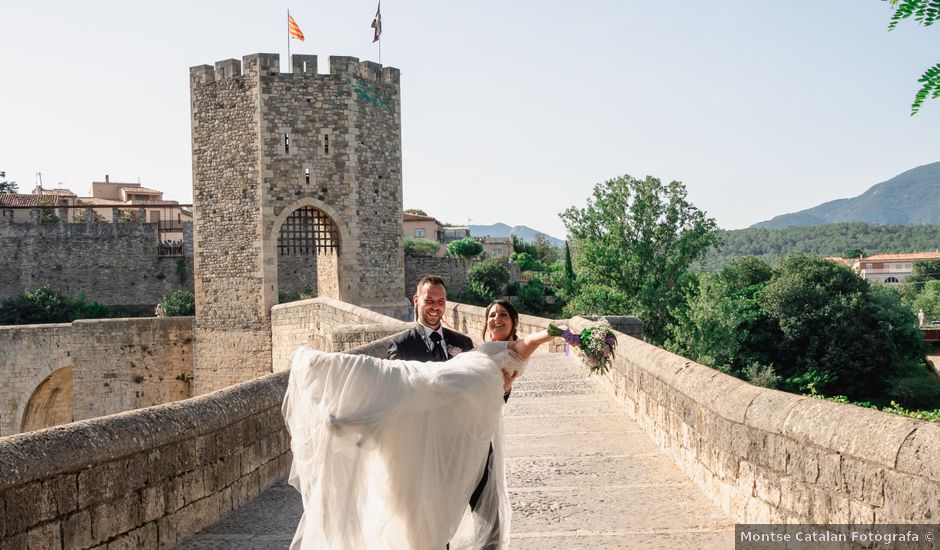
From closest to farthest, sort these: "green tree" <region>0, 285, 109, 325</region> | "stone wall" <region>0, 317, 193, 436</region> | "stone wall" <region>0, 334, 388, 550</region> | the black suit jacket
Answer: "stone wall" <region>0, 334, 388, 550</region> → the black suit jacket → "stone wall" <region>0, 317, 193, 436</region> → "green tree" <region>0, 285, 109, 325</region>

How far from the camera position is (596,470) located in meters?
6.23

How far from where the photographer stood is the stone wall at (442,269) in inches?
1759

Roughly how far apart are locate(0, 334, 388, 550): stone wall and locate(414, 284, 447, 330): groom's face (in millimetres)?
1475

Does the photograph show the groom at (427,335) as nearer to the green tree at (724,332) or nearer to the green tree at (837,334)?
the green tree at (724,332)

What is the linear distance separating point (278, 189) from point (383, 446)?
57.9ft

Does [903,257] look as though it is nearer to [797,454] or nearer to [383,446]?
[797,454]

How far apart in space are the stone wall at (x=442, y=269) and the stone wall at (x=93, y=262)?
11110 millimetres

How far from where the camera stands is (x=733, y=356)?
38.2 metres

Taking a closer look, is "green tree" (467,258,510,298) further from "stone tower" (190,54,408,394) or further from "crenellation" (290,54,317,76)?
"crenellation" (290,54,317,76)

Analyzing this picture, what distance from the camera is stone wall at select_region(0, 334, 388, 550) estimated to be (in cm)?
362

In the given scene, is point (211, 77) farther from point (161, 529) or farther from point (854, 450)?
point (854, 450)

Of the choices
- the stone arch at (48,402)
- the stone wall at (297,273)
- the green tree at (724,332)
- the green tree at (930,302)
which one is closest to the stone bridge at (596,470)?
the stone arch at (48,402)

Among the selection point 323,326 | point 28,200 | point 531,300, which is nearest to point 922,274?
point 531,300

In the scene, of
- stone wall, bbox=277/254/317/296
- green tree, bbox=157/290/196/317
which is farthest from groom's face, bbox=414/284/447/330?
stone wall, bbox=277/254/317/296
